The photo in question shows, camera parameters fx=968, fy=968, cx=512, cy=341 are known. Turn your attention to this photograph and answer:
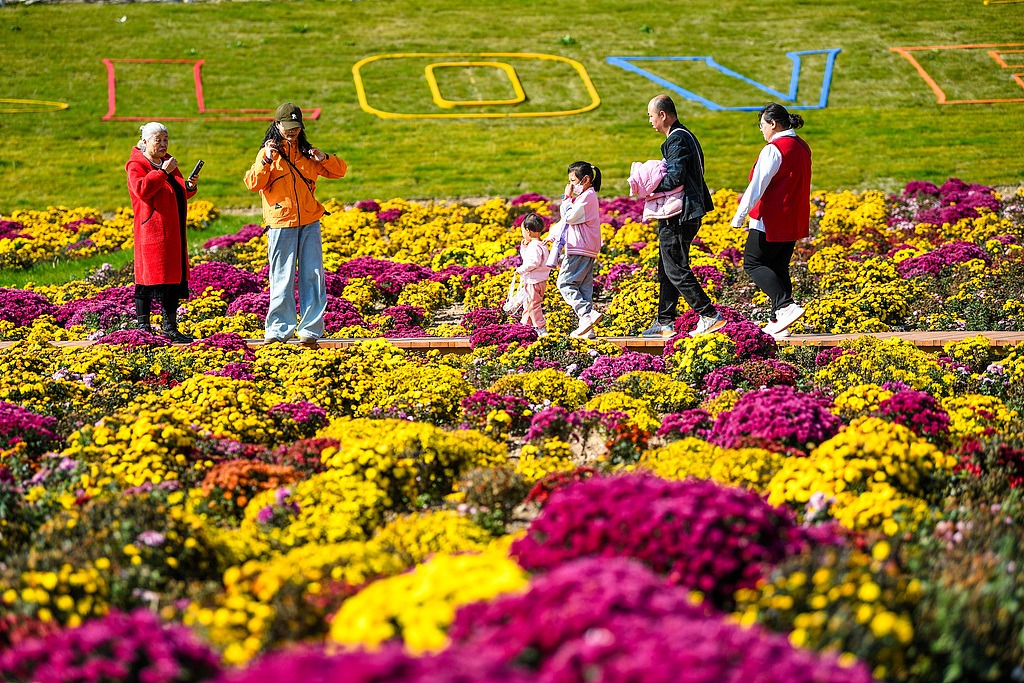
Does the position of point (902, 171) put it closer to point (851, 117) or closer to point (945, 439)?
point (851, 117)

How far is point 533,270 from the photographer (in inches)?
387

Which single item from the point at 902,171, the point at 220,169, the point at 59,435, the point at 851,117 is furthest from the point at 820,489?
the point at 851,117

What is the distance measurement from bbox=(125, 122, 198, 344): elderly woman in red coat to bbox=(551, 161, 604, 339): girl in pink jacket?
3.77m

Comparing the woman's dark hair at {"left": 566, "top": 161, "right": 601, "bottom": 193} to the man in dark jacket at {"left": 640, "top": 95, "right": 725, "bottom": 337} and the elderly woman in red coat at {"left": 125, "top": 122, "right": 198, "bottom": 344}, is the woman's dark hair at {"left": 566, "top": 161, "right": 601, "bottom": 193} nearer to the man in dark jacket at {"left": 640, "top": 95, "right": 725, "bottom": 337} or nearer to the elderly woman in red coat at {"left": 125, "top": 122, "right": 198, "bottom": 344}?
the man in dark jacket at {"left": 640, "top": 95, "right": 725, "bottom": 337}

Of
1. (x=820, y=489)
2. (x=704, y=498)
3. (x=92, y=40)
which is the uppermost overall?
(x=92, y=40)

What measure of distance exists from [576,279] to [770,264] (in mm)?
1950

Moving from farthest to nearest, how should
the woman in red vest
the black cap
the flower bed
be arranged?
1. the black cap
2. the woman in red vest
3. the flower bed

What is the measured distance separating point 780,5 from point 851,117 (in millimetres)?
9602


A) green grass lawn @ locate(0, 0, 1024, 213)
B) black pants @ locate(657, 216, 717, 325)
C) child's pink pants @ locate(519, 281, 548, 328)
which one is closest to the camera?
black pants @ locate(657, 216, 717, 325)

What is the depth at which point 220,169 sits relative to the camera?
68.8 ft

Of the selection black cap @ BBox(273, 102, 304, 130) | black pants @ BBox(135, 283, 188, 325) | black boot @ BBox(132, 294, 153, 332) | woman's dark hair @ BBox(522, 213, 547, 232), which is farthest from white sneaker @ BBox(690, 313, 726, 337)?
black boot @ BBox(132, 294, 153, 332)

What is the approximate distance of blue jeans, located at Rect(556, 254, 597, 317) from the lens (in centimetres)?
988

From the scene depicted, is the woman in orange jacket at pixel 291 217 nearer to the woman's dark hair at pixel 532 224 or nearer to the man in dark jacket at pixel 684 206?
the woman's dark hair at pixel 532 224

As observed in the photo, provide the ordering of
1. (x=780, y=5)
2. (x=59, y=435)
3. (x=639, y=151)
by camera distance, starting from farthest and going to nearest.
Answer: (x=780, y=5), (x=639, y=151), (x=59, y=435)
